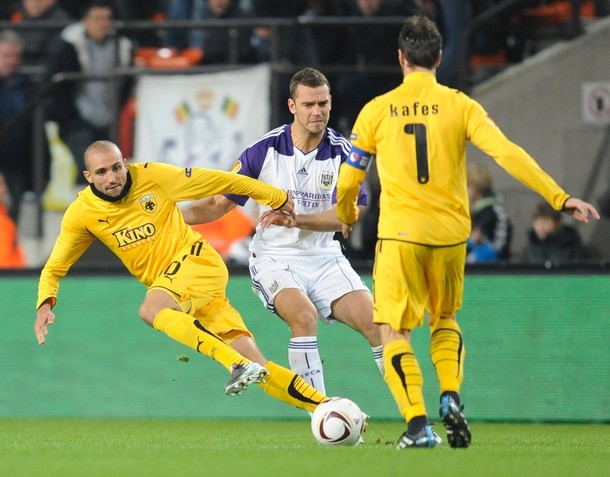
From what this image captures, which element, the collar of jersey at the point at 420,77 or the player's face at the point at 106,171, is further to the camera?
the player's face at the point at 106,171

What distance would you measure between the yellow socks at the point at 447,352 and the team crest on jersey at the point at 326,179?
1.84m

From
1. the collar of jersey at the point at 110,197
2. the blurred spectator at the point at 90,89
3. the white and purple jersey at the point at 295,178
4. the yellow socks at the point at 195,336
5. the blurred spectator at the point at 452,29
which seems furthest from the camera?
the blurred spectator at the point at 90,89

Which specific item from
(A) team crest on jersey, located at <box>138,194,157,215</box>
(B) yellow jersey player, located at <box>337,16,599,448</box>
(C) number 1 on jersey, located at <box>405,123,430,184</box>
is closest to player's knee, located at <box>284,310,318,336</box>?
(A) team crest on jersey, located at <box>138,194,157,215</box>

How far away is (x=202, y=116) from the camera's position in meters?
11.2

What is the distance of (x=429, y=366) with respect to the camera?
10898mm

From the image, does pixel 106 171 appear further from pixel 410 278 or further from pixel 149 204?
pixel 410 278

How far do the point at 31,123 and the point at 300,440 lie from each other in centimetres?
472

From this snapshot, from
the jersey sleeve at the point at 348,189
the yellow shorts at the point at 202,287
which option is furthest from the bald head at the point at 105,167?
the jersey sleeve at the point at 348,189

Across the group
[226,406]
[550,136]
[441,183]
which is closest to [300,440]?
[441,183]

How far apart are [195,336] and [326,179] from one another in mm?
1520

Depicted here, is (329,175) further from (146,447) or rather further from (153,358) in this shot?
(153,358)

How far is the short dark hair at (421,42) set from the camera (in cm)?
672

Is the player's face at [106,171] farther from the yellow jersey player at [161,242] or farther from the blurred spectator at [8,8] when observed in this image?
the blurred spectator at [8,8]

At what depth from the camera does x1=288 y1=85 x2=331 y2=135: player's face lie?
8234mm
